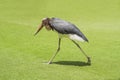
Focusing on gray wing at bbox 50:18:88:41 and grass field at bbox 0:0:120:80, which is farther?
gray wing at bbox 50:18:88:41

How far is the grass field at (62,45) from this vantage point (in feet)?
30.7

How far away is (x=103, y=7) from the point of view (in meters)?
23.5

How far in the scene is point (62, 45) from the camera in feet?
44.9

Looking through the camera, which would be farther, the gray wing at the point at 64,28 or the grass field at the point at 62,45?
the gray wing at the point at 64,28

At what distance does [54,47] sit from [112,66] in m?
A: 3.35

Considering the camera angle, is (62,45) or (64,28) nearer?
(64,28)

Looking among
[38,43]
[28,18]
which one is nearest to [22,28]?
[38,43]

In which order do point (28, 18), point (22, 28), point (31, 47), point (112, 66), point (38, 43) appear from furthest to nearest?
point (28, 18) < point (22, 28) < point (38, 43) < point (31, 47) < point (112, 66)

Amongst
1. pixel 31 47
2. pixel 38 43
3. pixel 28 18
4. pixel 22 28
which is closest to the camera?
pixel 31 47

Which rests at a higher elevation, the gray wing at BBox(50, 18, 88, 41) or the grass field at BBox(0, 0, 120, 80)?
the gray wing at BBox(50, 18, 88, 41)

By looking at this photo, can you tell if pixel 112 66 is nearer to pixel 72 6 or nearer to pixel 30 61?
pixel 30 61

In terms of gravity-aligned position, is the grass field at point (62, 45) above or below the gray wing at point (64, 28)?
below

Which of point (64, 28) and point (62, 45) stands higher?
point (64, 28)

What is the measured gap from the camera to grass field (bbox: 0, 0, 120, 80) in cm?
937
